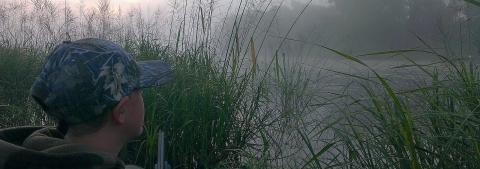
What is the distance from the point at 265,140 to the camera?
4.16m

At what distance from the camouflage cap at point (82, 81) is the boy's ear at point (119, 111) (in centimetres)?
2

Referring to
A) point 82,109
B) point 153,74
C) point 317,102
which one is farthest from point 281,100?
point 82,109

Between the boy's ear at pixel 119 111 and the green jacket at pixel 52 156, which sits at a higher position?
the boy's ear at pixel 119 111

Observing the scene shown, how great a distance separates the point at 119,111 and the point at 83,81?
17cm

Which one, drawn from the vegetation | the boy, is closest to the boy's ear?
the boy

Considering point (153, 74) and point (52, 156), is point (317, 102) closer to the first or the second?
point (153, 74)

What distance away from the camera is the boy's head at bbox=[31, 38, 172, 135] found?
5.71ft

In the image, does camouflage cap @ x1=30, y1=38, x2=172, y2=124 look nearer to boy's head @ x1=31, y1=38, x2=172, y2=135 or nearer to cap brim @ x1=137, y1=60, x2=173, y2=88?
boy's head @ x1=31, y1=38, x2=172, y2=135

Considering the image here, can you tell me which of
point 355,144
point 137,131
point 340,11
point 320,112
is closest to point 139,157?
point 320,112

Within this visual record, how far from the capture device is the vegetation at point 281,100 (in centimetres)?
268

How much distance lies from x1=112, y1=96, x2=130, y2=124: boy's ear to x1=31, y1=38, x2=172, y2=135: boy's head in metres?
0.01

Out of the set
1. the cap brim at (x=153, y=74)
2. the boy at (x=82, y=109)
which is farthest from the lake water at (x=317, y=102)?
the boy at (x=82, y=109)

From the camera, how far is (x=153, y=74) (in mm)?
2080

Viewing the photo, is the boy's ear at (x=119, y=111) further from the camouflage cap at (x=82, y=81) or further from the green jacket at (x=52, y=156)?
the green jacket at (x=52, y=156)
